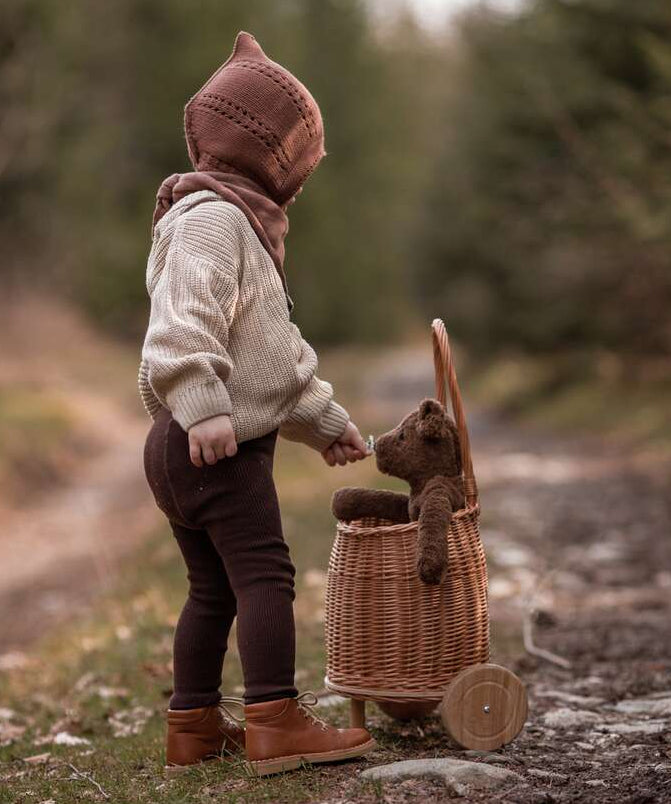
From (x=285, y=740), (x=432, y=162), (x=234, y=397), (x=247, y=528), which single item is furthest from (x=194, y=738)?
(x=432, y=162)

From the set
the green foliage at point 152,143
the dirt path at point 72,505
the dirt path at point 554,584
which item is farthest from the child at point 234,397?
the green foliage at point 152,143

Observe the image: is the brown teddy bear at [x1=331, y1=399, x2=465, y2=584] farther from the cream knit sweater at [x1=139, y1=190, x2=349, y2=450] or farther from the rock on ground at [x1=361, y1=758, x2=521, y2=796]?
the rock on ground at [x1=361, y1=758, x2=521, y2=796]

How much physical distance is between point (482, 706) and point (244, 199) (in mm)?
1691

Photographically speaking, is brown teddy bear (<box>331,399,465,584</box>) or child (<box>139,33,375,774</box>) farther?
brown teddy bear (<box>331,399,465,584</box>)

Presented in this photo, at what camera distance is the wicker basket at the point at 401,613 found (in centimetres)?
348

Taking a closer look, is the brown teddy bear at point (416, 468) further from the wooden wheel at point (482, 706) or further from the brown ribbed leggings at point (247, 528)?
the wooden wheel at point (482, 706)

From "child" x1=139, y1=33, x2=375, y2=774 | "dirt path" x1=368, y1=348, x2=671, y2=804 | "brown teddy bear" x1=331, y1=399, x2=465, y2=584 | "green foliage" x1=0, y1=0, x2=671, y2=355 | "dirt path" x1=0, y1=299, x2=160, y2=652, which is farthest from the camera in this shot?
"green foliage" x1=0, y1=0, x2=671, y2=355

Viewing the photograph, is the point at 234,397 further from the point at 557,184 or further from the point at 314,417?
the point at 557,184

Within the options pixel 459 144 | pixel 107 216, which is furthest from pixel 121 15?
pixel 459 144

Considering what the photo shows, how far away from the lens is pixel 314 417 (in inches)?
138

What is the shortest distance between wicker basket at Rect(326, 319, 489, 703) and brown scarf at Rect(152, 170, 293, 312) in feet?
2.03

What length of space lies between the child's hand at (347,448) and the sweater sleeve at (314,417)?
3 cm

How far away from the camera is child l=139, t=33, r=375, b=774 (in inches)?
124

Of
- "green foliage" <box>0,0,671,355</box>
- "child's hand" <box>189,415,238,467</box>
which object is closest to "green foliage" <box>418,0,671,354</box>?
"green foliage" <box>0,0,671,355</box>
